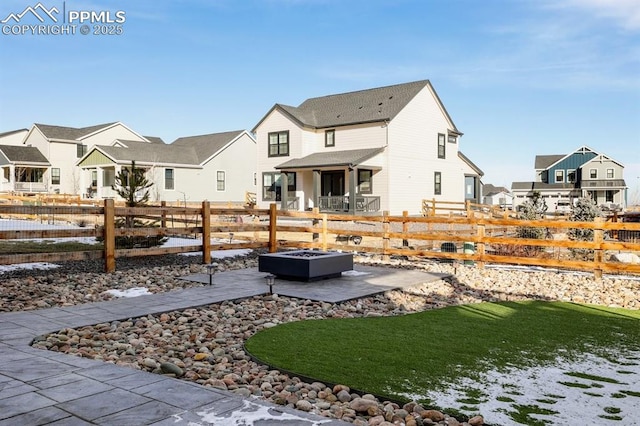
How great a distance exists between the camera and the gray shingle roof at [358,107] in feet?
94.6

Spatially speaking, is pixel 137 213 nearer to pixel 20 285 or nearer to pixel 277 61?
pixel 20 285

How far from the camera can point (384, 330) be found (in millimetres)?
6164

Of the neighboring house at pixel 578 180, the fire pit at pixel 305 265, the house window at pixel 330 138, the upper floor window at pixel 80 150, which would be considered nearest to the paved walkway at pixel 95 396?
the fire pit at pixel 305 265

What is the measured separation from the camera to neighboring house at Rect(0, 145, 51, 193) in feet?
143

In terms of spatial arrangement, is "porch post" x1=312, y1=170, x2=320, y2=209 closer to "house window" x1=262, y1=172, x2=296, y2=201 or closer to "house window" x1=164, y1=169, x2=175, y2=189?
"house window" x1=262, y1=172, x2=296, y2=201

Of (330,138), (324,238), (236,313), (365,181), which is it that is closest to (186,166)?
(330,138)

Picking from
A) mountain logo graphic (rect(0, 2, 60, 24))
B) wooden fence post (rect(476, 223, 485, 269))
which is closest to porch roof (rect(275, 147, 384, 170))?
mountain logo graphic (rect(0, 2, 60, 24))

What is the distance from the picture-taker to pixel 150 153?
119 ft

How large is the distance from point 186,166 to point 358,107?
14.4 meters

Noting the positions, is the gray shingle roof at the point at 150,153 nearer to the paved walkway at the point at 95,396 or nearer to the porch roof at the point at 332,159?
the porch roof at the point at 332,159

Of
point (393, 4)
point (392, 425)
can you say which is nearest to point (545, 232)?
point (393, 4)

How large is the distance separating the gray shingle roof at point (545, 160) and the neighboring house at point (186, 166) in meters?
34.6

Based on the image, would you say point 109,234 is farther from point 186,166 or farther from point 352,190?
point 186,166

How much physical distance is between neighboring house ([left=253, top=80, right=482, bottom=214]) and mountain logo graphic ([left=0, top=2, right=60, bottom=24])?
47.2ft
